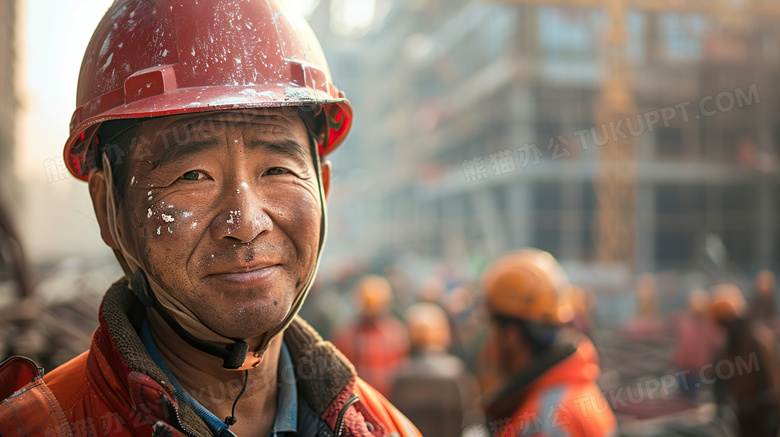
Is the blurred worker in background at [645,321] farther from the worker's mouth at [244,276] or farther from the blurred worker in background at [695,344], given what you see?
the worker's mouth at [244,276]

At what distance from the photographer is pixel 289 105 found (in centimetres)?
165

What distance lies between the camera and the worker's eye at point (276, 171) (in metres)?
1.64

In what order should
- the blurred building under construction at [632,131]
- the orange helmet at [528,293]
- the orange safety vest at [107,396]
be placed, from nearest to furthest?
the orange safety vest at [107,396] < the orange helmet at [528,293] < the blurred building under construction at [632,131]

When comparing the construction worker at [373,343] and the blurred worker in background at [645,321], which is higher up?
the construction worker at [373,343]

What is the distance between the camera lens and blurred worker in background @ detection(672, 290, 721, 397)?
9586mm

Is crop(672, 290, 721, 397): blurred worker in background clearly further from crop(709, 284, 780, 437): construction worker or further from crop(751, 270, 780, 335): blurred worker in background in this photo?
crop(751, 270, 780, 335): blurred worker in background

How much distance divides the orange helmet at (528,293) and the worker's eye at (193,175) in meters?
2.92

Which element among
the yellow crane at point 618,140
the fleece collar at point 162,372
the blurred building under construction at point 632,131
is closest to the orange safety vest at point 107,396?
the fleece collar at point 162,372

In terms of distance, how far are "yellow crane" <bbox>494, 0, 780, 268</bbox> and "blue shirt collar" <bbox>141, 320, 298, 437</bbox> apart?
2685cm

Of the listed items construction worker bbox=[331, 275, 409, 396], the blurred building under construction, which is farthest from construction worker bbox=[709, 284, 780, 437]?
the blurred building under construction

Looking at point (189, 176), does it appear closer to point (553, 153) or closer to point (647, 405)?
point (647, 405)

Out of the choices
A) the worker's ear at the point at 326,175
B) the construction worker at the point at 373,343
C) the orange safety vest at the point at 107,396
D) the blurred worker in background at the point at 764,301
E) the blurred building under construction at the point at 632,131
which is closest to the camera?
the orange safety vest at the point at 107,396

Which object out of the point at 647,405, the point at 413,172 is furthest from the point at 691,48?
the point at 647,405

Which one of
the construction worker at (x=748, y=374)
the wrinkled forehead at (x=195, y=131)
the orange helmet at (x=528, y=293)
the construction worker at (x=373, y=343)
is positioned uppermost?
the wrinkled forehead at (x=195, y=131)
